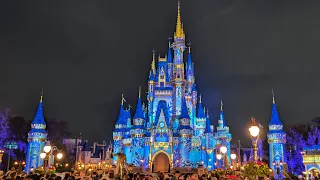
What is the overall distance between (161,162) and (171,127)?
6.58m

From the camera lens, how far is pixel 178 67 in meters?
67.6

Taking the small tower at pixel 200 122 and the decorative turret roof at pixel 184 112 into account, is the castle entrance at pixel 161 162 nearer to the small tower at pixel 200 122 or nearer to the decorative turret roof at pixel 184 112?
the decorative turret roof at pixel 184 112

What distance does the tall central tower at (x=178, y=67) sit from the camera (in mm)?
64625

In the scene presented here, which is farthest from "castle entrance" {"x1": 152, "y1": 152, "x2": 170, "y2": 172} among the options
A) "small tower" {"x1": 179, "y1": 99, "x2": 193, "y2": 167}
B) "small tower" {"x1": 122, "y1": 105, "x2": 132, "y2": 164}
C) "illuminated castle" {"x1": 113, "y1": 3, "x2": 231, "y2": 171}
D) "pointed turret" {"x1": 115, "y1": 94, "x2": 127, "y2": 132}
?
"pointed turret" {"x1": 115, "y1": 94, "x2": 127, "y2": 132}

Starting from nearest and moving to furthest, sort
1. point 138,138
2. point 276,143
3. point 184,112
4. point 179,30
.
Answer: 1. point 276,143
2. point 138,138
3. point 184,112
4. point 179,30

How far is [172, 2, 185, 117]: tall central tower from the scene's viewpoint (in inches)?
2544

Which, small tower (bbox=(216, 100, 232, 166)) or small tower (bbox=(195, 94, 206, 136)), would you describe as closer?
small tower (bbox=(195, 94, 206, 136))

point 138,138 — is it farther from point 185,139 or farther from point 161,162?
point 185,139

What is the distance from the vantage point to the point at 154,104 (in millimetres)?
64688

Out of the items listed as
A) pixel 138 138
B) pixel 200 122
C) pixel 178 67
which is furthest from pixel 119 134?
pixel 178 67

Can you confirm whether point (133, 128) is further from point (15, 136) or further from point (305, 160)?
point (305, 160)

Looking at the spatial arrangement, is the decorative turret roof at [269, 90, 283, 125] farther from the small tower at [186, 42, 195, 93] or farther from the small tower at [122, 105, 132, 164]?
the small tower at [122, 105, 132, 164]

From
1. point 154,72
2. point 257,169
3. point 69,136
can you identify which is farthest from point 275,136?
point 69,136

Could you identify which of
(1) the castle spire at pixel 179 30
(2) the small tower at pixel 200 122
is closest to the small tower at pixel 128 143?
(2) the small tower at pixel 200 122
